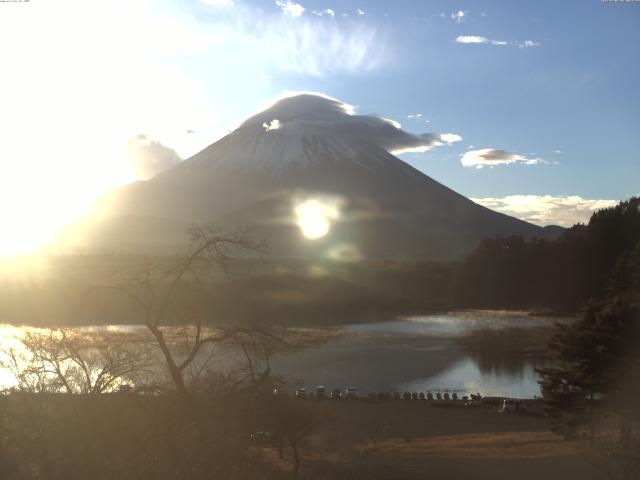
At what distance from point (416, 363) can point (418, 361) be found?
1.58 ft

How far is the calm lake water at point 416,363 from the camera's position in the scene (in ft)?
74.9

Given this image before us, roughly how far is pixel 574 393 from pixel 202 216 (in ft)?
352

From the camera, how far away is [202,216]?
384 ft

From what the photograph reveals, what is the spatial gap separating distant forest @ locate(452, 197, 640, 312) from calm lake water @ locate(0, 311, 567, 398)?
55.4 feet

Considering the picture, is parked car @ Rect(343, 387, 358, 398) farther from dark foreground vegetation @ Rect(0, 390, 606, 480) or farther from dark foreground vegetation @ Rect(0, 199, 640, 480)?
dark foreground vegetation @ Rect(0, 390, 606, 480)

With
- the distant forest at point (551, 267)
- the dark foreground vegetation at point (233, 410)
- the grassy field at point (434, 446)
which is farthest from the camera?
the distant forest at point (551, 267)

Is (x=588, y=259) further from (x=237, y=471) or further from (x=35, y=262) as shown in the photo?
(x=237, y=471)

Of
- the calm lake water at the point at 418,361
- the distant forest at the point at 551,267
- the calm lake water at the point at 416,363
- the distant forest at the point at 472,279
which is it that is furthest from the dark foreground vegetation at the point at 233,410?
the distant forest at the point at 551,267

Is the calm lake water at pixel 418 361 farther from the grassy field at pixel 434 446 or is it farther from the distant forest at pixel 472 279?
the distant forest at pixel 472 279

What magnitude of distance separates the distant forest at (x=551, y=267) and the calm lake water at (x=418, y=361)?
16.9 metres

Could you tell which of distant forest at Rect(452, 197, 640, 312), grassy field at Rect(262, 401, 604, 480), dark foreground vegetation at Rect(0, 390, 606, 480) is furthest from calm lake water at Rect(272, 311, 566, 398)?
distant forest at Rect(452, 197, 640, 312)

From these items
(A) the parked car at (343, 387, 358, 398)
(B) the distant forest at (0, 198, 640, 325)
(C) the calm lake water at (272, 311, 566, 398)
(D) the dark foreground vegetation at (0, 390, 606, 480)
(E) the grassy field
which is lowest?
(E) the grassy field

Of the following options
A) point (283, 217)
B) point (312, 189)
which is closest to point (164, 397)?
point (283, 217)

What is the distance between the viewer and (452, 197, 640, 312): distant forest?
54.9 m
